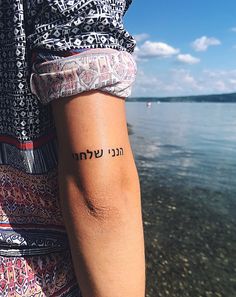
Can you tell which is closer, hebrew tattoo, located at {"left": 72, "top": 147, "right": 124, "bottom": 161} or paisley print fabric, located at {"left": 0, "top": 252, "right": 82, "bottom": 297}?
hebrew tattoo, located at {"left": 72, "top": 147, "right": 124, "bottom": 161}

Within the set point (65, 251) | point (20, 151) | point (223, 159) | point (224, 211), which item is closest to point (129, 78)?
point (20, 151)

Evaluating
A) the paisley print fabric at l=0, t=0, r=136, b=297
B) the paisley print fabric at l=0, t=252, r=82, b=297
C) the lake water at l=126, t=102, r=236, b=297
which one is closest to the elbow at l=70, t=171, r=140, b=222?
the paisley print fabric at l=0, t=0, r=136, b=297

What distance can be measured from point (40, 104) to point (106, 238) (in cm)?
56

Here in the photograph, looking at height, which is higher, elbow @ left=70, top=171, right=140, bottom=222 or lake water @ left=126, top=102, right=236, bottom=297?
elbow @ left=70, top=171, right=140, bottom=222

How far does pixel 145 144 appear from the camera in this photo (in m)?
37.2

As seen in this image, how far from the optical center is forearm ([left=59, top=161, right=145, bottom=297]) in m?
1.26

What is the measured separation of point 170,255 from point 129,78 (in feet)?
34.0

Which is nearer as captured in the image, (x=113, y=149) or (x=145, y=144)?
(x=113, y=149)

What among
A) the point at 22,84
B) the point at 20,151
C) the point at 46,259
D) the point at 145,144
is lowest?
the point at 145,144

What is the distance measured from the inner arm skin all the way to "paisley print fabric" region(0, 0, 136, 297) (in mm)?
89

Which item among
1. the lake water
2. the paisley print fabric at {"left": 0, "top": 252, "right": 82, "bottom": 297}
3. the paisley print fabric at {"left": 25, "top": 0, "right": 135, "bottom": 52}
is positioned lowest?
the lake water

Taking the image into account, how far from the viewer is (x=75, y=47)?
3.93ft

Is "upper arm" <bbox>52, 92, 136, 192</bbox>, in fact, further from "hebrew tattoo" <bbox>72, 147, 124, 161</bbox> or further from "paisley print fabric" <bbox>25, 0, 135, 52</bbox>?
"paisley print fabric" <bbox>25, 0, 135, 52</bbox>

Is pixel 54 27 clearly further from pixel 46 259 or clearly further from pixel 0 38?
pixel 46 259
